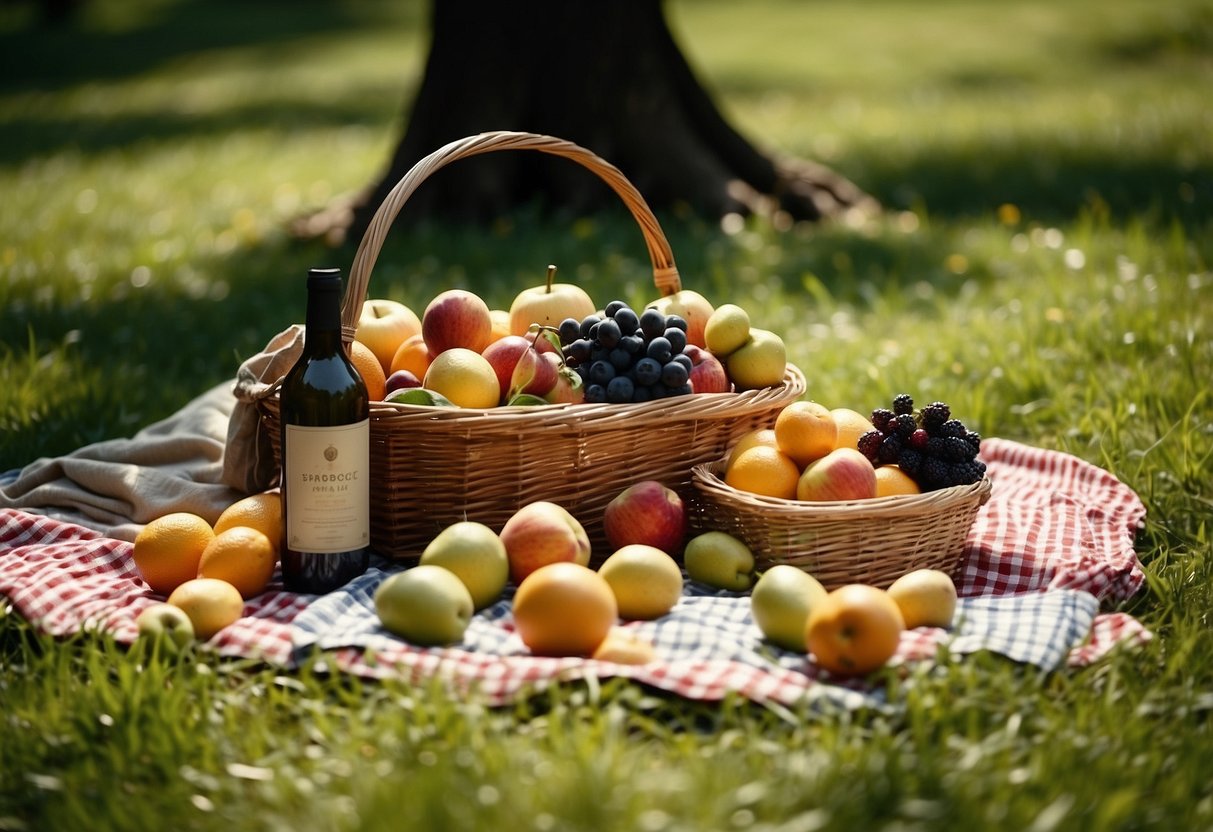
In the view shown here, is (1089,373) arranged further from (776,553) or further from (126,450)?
(126,450)

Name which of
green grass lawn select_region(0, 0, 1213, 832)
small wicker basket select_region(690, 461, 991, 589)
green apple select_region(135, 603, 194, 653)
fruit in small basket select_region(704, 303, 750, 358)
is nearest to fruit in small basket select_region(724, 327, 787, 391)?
fruit in small basket select_region(704, 303, 750, 358)

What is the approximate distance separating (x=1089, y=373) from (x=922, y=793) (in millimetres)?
2747

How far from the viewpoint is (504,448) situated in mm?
3076

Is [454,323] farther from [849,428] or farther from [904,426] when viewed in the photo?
[904,426]

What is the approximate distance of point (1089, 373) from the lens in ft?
14.6

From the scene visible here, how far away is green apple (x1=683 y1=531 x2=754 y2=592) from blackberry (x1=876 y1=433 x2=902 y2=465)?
0.46 metres

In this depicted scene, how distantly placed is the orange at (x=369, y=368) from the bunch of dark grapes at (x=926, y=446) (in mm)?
1298

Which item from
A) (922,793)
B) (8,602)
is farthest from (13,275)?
(922,793)

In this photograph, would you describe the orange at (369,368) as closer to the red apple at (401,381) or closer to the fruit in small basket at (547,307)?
the red apple at (401,381)

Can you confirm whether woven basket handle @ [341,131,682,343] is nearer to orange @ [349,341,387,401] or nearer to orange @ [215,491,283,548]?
orange @ [349,341,387,401]

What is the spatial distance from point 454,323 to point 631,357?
496mm

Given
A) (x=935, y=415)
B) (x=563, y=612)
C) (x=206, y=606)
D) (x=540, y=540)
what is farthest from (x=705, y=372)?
(x=206, y=606)

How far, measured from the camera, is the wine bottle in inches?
113

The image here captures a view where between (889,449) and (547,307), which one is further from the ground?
(547,307)
